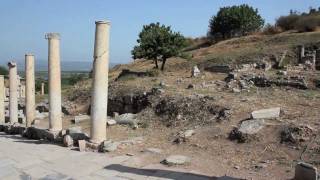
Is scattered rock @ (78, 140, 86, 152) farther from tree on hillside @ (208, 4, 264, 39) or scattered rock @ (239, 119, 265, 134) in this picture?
tree on hillside @ (208, 4, 264, 39)

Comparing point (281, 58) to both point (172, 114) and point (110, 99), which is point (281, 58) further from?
point (172, 114)

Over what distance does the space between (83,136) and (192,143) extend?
3.17 meters

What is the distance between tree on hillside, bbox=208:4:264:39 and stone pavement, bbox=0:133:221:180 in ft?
161

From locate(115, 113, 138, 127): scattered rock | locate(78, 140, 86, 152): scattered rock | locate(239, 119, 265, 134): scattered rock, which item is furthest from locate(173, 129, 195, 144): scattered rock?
locate(115, 113, 138, 127): scattered rock

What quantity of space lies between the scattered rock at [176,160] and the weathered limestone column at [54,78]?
199 inches

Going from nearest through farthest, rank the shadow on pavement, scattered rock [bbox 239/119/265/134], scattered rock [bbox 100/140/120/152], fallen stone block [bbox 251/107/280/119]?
1. the shadow on pavement
2. scattered rock [bbox 100/140/120/152]
3. scattered rock [bbox 239/119/265/134]
4. fallen stone block [bbox 251/107/280/119]

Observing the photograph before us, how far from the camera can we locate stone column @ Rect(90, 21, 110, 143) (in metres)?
11.0

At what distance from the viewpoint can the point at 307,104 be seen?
13.8 metres

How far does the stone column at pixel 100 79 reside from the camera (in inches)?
434

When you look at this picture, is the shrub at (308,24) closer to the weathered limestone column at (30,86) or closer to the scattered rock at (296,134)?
the weathered limestone column at (30,86)

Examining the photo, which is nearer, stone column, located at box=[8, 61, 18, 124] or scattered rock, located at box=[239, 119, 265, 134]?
scattered rock, located at box=[239, 119, 265, 134]

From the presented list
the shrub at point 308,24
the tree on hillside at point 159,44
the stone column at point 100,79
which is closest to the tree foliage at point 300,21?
the shrub at point 308,24

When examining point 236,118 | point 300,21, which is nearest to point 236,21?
point 300,21

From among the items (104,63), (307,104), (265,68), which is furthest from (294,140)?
(265,68)
